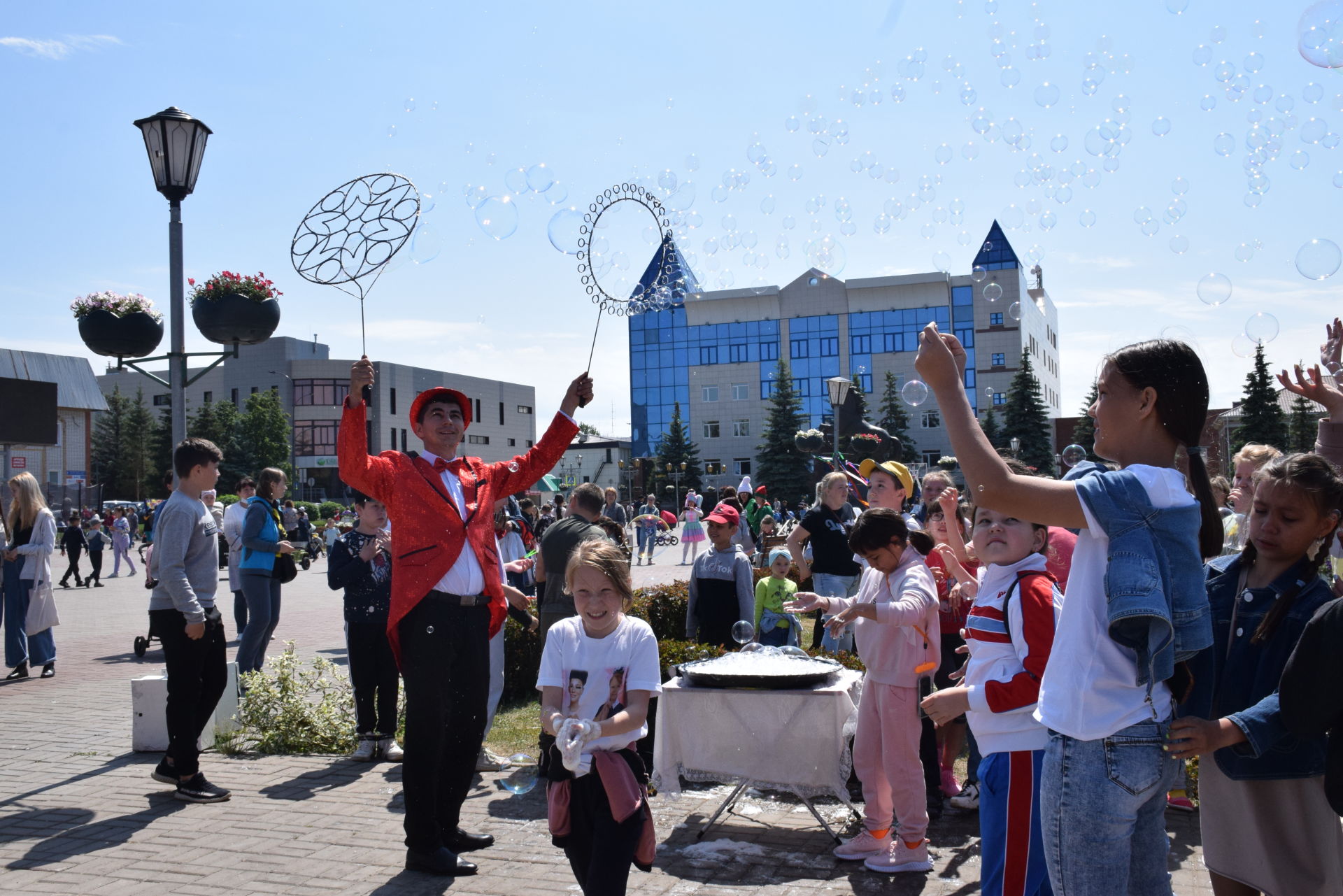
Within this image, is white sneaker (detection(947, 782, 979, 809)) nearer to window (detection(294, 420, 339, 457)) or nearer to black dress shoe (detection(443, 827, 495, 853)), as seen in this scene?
black dress shoe (detection(443, 827, 495, 853))

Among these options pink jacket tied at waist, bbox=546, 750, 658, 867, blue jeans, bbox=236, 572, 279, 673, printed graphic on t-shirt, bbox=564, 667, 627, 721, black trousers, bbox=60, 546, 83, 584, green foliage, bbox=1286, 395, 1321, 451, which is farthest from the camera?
green foliage, bbox=1286, 395, 1321, 451

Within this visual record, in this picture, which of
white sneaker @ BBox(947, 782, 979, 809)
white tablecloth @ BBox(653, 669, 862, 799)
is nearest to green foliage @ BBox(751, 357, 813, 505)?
white sneaker @ BBox(947, 782, 979, 809)

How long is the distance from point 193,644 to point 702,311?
66752 millimetres

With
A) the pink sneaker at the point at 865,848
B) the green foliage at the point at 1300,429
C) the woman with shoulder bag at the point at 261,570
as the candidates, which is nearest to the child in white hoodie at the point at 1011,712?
the pink sneaker at the point at 865,848

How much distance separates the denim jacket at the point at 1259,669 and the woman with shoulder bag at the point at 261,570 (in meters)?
7.04

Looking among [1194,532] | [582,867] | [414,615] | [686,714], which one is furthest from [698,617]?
[1194,532]

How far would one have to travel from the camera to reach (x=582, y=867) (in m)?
3.48

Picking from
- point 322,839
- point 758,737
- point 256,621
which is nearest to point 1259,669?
point 758,737

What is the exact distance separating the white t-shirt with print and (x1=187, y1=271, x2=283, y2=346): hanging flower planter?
465 cm

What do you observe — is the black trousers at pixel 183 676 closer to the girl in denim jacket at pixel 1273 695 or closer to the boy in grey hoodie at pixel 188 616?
the boy in grey hoodie at pixel 188 616

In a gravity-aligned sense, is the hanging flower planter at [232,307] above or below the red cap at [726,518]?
above

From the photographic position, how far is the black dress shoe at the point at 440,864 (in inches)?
176

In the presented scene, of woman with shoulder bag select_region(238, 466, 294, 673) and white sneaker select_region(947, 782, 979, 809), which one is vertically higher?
woman with shoulder bag select_region(238, 466, 294, 673)

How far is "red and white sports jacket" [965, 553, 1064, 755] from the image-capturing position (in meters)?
3.10
